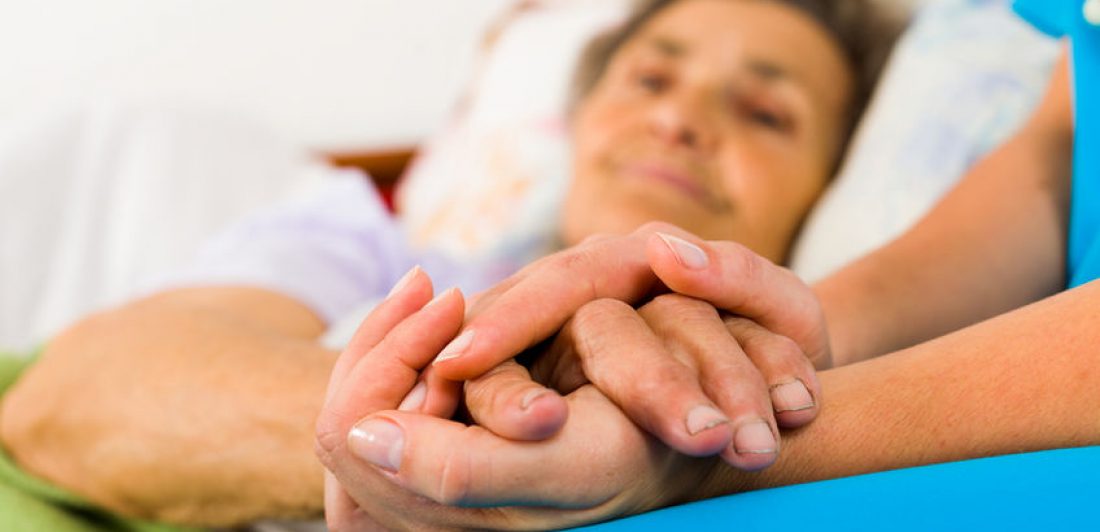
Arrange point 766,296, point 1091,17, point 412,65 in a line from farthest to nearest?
point 412,65 < point 1091,17 < point 766,296

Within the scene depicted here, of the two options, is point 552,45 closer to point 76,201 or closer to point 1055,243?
point 76,201

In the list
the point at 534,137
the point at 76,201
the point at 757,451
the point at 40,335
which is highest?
the point at 757,451

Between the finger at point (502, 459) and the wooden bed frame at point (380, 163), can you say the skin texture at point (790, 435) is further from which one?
the wooden bed frame at point (380, 163)

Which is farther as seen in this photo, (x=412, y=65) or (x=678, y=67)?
(x=412, y=65)

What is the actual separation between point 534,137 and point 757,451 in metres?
1.12

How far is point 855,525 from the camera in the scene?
448mm

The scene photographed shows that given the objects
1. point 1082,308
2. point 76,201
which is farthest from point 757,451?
point 76,201

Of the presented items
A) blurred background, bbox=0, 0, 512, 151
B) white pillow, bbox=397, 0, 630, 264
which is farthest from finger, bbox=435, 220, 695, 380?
blurred background, bbox=0, 0, 512, 151

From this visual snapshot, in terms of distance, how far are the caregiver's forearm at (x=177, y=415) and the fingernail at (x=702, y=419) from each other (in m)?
0.36

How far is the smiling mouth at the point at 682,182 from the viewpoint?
3.77ft

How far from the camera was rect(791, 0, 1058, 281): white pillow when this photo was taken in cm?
108

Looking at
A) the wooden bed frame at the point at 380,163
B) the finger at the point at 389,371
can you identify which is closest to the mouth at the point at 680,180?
the finger at the point at 389,371

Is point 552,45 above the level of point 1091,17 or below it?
below

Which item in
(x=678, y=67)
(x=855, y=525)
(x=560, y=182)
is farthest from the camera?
(x=560, y=182)
